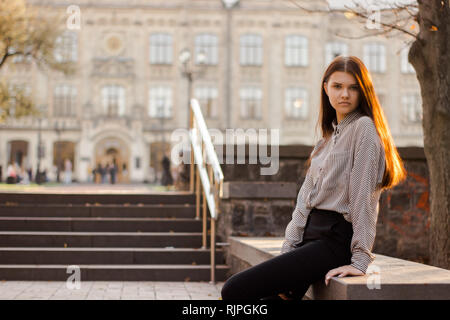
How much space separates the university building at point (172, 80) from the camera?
39.1m

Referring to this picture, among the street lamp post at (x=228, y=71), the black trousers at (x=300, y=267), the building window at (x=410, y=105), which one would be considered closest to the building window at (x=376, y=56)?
the building window at (x=410, y=105)

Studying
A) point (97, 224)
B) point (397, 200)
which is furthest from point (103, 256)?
point (397, 200)

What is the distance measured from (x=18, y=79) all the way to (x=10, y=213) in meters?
32.9

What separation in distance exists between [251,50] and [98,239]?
34.2m

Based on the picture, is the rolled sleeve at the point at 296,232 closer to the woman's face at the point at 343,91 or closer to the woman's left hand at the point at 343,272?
the woman's left hand at the point at 343,272

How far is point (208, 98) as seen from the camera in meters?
40.5

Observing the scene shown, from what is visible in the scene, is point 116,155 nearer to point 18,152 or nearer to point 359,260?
point 18,152

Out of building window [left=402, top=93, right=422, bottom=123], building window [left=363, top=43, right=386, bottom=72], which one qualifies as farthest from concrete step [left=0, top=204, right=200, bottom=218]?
building window [left=363, top=43, right=386, bottom=72]

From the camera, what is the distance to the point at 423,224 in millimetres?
8664

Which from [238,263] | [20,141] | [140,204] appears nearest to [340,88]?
[238,263]

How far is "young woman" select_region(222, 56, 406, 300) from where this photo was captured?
3068mm

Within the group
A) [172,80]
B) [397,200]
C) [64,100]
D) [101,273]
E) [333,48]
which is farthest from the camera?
[333,48]

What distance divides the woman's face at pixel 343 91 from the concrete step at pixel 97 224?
541cm
